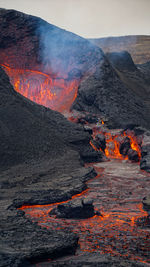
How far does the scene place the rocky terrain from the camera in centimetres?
433

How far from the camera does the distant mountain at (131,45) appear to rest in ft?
185

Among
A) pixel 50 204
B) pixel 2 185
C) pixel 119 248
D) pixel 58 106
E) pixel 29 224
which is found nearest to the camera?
pixel 119 248

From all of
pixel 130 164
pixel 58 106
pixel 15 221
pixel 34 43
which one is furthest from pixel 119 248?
pixel 34 43

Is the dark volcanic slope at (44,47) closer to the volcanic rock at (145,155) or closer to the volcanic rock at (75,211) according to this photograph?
the volcanic rock at (145,155)

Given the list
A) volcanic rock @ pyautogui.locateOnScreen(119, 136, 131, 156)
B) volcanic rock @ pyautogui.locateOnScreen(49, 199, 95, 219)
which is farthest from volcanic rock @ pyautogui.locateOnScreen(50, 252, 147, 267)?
volcanic rock @ pyautogui.locateOnScreen(119, 136, 131, 156)

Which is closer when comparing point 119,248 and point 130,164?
point 119,248

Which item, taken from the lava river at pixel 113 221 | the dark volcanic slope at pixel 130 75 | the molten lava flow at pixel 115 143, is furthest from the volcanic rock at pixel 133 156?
the dark volcanic slope at pixel 130 75

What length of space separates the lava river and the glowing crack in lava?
14.5 m

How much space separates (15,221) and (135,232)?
8.07 ft

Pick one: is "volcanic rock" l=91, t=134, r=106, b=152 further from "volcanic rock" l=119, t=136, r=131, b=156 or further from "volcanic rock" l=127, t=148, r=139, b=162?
"volcanic rock" l=127, t=148, r=139, b=162

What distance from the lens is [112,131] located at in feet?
60.0

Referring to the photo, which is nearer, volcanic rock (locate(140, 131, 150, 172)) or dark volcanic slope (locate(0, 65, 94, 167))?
dark volcanic slope (locate(0, 65, 94, 167))

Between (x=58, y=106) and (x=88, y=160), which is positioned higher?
(x=58, y=106)

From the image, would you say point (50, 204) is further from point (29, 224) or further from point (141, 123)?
point (141, 123)
